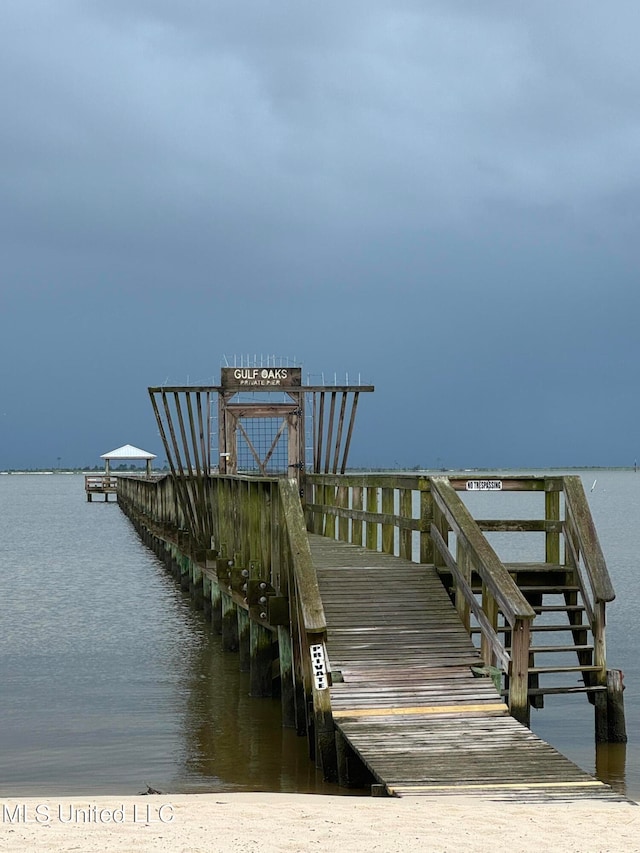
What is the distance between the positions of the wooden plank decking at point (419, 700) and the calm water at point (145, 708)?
0.85 m

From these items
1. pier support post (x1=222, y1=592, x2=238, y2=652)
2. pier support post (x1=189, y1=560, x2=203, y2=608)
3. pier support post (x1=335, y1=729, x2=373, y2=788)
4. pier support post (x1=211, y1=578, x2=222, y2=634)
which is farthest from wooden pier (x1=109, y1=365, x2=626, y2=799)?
pier support post (x1=189, y1=560, x2=203, y2=608)

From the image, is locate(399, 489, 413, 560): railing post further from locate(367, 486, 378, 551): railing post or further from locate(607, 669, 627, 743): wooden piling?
locate(607, 669, 627, 743): wooden piling

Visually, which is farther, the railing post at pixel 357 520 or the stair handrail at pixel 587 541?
the railing post at pixel 357 520

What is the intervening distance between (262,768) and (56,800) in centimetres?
348

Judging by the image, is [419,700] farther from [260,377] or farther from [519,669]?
[260,377]

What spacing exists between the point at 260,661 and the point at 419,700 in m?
5.22

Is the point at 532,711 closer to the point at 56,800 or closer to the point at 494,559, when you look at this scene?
the point at 494,559

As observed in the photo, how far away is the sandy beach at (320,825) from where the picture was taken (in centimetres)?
664

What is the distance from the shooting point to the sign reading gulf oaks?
22.4 meters

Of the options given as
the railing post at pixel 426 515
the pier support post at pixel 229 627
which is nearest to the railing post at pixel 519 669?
the railing post at pixel 426 515

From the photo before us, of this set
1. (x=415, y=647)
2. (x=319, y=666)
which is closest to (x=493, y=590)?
(x=415, y=647)

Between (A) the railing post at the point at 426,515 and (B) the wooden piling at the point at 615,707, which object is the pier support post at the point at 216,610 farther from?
(B) the wooden piling at the point at 615,707
